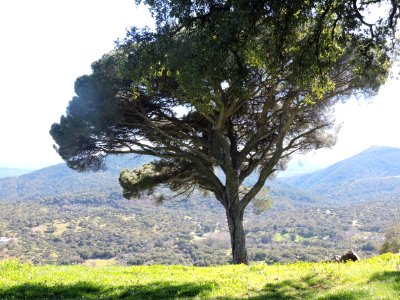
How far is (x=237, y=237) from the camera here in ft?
59.0

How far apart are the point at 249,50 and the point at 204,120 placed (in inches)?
368

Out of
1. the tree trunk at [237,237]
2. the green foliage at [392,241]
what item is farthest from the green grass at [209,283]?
the green foliage at [392,241]

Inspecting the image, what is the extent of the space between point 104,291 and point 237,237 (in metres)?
9.65

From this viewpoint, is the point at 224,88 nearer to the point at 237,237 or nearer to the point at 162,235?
the point at 237,237

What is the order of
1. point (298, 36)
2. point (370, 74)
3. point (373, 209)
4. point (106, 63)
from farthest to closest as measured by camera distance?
1. point (373, 209)
2. point (106, 63)
3. point (370, 74)
4. point (298, 36)

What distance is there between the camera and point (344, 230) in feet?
478

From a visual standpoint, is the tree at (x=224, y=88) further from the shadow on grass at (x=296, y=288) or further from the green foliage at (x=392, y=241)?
the green foliage at (x=392, y=241)

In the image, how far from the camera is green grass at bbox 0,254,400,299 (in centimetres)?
831

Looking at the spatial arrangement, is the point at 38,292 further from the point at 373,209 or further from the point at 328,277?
the point at 373,209

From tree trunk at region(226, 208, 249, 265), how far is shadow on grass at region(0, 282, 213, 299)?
334 inches

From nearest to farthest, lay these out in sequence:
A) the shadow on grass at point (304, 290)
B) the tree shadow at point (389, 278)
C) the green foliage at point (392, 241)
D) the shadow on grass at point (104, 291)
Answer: the shadow on grass at point (304, 290)
the tree shadow at point (389, 278)
the shadow on grass at point (104, 291)
the green foliage at point (392, 241)

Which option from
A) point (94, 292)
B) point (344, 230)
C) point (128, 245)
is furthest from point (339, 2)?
point (344, 230)

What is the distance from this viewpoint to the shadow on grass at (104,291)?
8.63 meters

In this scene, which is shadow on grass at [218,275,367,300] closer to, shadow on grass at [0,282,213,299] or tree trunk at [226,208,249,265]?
shadow on grass at [0,282,213,299]
